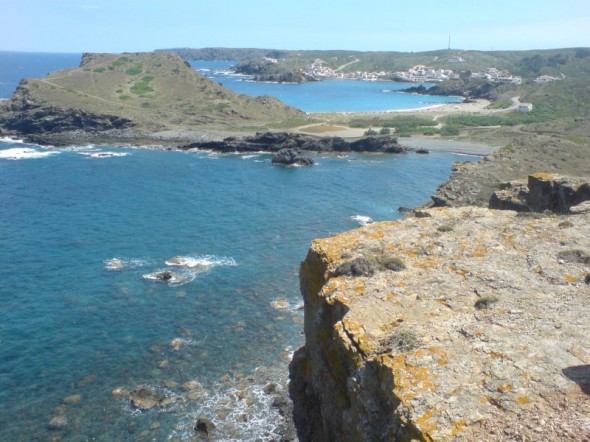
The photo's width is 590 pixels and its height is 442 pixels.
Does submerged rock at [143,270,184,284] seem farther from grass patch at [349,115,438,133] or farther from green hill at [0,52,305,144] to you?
grass patch at [349,115,438,133]

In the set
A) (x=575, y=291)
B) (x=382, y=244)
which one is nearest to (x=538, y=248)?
(x=575, y=291)

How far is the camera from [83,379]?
22953mm

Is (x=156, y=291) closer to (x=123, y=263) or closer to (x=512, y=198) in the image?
(x=123, y=263)

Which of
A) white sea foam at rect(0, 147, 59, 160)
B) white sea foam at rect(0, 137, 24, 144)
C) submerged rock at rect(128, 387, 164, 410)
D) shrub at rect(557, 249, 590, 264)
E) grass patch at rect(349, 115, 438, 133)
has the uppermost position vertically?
shrub at rect(557, 249, 590, 264)

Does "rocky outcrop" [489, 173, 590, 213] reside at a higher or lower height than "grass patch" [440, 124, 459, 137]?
higher

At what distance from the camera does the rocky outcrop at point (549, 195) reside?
72.9ft

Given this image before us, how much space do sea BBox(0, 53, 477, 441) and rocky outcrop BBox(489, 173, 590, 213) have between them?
41.8 feet

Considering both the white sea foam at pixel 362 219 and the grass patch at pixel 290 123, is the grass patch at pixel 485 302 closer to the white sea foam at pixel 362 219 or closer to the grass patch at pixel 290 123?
the white sea foam at pixel 362 219

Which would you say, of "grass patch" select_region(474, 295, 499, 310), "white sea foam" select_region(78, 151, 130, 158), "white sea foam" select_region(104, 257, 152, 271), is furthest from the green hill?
"grass patch" select_region(474, 295, 499, 310)

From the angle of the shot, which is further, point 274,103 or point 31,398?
point 274,103

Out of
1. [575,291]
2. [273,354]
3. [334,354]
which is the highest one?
[575,291]

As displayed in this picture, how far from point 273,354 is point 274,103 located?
99.9 metres

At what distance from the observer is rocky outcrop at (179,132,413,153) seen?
83125 millimetres

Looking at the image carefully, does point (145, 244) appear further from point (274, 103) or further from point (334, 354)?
point (274, 103)
